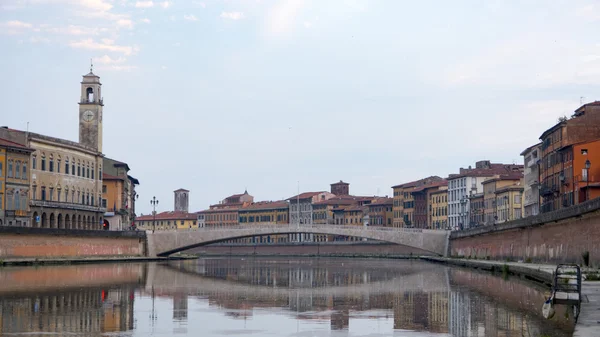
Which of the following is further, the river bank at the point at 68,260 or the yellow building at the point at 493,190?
the yellow building at the point at 493,190

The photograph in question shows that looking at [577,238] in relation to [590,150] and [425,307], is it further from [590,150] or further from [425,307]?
[590,150]

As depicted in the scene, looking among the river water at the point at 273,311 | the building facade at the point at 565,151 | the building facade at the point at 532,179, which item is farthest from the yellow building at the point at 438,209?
the river water at the point at 273,311

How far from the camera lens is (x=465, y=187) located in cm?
14788

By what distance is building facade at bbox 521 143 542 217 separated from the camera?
342ft

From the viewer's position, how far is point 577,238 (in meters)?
50.3

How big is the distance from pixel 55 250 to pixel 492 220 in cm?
7077

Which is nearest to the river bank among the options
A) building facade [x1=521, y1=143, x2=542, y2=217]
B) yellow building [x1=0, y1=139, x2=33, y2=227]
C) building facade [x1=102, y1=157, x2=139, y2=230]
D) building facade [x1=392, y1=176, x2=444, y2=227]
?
yellow building [x1=0, y1=139, x2=33, y2=227]

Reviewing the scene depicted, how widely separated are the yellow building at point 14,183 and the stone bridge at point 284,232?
796 inches

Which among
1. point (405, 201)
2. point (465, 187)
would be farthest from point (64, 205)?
point (405, 201)

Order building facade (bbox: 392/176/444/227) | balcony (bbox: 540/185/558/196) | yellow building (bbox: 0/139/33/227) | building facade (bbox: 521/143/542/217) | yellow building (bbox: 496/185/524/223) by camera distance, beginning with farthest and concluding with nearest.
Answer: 1. building facade (bbox: 392/176/444/227)
2. yellow building (bbox: 496/185/524/223)
3. building facade (bbox: 521/143/542/217)
4. balcony (bbox: 540/185/558/196)
5. yellow building (bbox: 0/139/33/227)

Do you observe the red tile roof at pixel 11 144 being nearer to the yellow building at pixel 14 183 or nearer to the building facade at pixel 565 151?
the yellow building at pixel 14 183

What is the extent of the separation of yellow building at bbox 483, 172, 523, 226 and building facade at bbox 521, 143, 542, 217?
59.5ft

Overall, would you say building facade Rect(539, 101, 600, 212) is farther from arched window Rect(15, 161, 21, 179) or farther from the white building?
the white building

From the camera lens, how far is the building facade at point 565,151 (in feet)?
262
